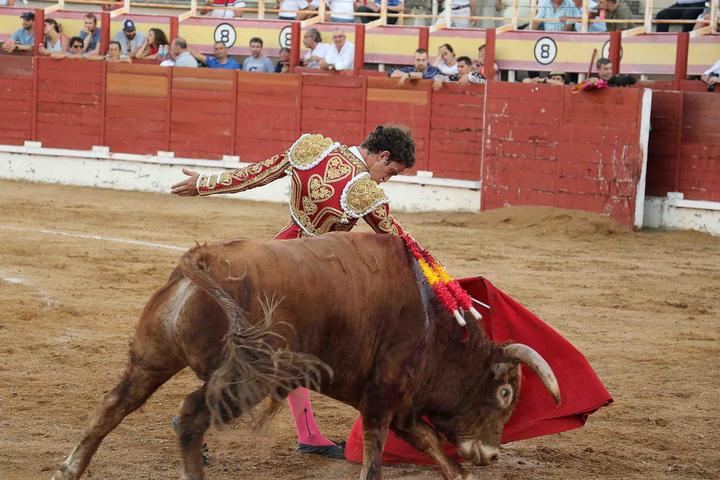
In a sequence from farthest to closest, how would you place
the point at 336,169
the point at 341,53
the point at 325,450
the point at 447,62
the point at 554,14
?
the point at 554,14 → the point at 341,53 → the point at 447,62 → the point at 325,450 → the point at 336,169

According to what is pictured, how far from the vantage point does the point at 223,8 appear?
13.8 meters

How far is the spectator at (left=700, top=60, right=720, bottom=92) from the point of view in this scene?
10.3 meters

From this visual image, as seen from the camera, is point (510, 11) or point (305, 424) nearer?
point (305, 424)

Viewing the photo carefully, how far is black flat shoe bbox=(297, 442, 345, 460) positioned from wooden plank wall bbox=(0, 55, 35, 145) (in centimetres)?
957

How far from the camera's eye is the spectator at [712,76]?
10.3 metres

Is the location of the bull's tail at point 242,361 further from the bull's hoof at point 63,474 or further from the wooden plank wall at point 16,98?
the wooden plank wall at point 16,98

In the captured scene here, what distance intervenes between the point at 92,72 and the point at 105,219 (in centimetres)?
338

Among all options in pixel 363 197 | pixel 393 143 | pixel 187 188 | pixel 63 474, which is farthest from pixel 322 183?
pixel 63 474

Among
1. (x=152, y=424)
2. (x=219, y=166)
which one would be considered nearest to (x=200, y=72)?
(x=219, y=166)

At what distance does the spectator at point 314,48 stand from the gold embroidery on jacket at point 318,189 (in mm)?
8415

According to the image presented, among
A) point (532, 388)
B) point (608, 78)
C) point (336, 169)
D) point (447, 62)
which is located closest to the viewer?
point (336, 169)

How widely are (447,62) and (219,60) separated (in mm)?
2448

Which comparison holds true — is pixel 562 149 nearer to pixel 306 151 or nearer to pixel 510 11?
pixel 510 11

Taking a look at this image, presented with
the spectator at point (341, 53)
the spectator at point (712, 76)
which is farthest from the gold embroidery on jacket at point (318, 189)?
the spectator at point (341, 53)
